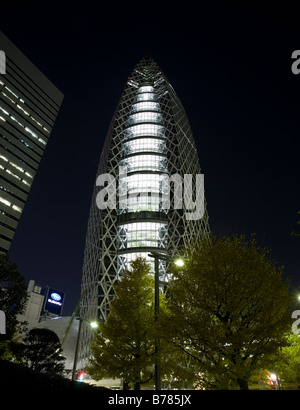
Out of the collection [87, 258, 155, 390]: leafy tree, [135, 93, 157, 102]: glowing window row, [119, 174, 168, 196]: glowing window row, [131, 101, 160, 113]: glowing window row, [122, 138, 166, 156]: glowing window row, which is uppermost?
[135, 93, 157, 102]: glowing window row

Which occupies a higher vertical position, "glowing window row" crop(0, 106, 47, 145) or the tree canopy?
"glowing window row" crop(0, 106, 47, 145)

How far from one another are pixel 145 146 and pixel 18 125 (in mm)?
51623

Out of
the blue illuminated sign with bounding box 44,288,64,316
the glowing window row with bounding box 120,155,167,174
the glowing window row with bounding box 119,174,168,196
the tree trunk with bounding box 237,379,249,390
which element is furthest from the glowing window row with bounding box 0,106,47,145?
the tree trunk with bounding box 237,379,249,390

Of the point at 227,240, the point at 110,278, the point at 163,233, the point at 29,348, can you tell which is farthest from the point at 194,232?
the point at 227,240

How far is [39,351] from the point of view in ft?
81.1

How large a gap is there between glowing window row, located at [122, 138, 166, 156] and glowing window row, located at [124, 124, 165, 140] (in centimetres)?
189

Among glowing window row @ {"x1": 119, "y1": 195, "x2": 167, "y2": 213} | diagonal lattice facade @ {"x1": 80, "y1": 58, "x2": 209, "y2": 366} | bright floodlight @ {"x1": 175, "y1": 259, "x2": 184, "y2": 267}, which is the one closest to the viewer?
bright floodlight @ {"x1": 175, "y1": 259, "x2": 184, "y2": 267}

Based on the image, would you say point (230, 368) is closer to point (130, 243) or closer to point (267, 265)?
point (267, 265)

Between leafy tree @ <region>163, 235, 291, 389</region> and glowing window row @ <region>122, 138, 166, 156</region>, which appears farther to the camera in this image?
glowing window row @ <region>122, 138, 166, 156</region>

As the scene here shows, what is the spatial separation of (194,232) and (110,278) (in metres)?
21.8

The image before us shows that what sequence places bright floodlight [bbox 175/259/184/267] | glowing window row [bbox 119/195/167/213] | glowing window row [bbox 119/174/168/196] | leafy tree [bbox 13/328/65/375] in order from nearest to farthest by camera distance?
bright floodlight [bbox 175/259/184/267] < leafy tree [bbox 13/328/65/375] < glowing window row [bbox 119/195/167/213] < glowing window row [bbox 119/174/168/196]

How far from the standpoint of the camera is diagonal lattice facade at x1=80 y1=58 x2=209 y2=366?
6028cm

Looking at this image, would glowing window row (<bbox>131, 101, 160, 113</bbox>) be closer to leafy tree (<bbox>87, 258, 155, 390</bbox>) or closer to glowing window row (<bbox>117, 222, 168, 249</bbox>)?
glowing window row (<bbox>117, 222, 168, 249</bbox>)

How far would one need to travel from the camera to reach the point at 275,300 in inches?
478
